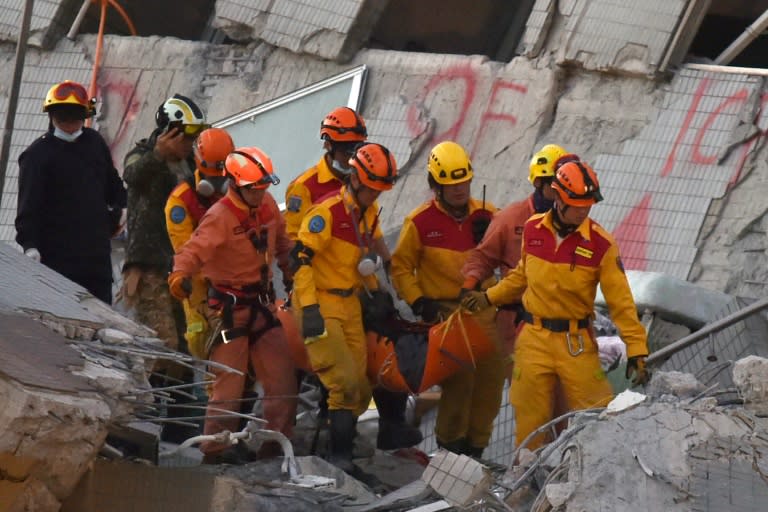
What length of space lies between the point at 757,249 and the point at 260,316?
12.1ft

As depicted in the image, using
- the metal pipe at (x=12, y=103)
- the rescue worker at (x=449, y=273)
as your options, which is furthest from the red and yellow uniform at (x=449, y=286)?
the metal pipe at (x=12, y=103)

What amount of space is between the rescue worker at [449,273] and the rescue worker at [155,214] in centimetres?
134

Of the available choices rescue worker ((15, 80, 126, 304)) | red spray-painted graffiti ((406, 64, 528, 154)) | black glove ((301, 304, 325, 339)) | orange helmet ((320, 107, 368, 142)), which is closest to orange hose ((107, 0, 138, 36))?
red spray-painted graffiti ((406, 64, 528, 154))

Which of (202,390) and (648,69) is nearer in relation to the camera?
(202,390)

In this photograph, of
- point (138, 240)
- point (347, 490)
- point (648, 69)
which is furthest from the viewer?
point (648, 69)

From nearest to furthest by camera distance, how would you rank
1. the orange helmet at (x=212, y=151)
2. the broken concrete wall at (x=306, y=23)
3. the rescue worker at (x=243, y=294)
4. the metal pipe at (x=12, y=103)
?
the rescue worker at (x=243, y=294) → the orange helmet at (x=212, y=151) → the metal pipe at (x=12, y=103) → the broken concrete wall at (x=306, y=23)

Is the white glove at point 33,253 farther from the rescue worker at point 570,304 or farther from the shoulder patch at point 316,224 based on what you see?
the rescue worker at point 570,304

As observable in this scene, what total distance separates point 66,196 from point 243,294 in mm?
1217

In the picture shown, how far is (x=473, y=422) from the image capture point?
31.6ft

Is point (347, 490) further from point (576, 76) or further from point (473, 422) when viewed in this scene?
point (576, 76)

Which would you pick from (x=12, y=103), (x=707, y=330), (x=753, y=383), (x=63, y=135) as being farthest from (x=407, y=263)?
(x=12, y=103)

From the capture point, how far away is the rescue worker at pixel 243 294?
29.7 feet

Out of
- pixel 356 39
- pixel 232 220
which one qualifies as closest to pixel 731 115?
pixel 356 39

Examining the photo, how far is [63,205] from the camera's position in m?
9.65
